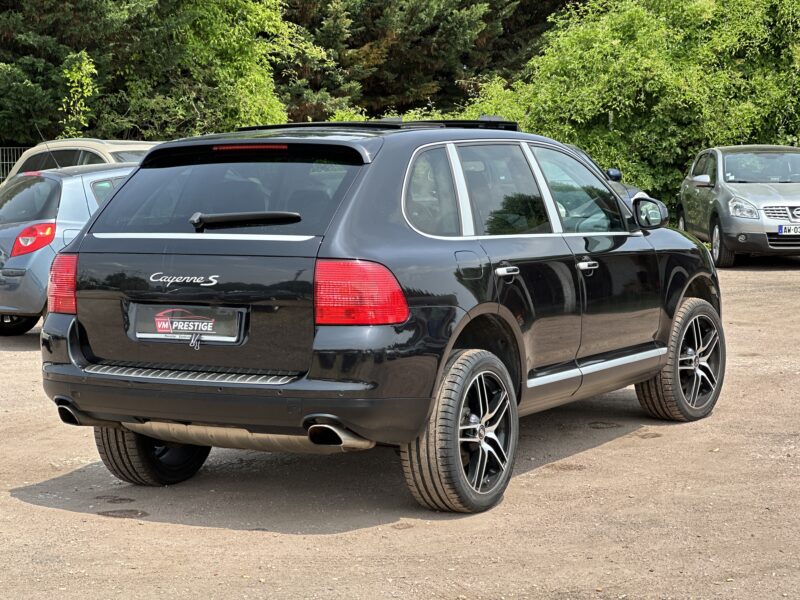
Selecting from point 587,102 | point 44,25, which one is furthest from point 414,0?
point 587,102

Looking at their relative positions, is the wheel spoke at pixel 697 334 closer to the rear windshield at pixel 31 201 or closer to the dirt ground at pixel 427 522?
the dirt ground at pixel 427 522

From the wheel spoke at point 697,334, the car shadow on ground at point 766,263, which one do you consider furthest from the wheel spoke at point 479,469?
the car shadow on ground at point 766,263

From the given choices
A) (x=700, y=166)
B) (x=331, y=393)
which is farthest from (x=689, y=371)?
(x=700, y=166)

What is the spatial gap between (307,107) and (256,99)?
8.34 m

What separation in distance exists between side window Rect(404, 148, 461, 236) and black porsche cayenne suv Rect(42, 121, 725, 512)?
0.01 meters

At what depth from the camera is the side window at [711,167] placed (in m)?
20.1

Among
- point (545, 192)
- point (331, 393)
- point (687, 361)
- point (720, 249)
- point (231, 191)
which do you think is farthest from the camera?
point (720, 249)

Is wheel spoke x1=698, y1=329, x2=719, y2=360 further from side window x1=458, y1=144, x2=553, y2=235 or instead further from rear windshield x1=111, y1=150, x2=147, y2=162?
rear windshield x1=111, y1=150, x2=147, y2=162

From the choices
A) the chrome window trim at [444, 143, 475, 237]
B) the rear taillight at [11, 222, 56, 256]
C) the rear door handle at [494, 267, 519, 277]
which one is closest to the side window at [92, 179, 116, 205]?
the rear taillight at [11, 222, 56, 256]

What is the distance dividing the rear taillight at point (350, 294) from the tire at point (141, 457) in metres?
1.53

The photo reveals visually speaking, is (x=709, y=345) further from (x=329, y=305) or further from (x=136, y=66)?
(x=136, y=66)

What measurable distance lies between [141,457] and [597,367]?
2.41m

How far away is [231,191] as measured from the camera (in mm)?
6238

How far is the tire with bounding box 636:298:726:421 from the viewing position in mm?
8188
